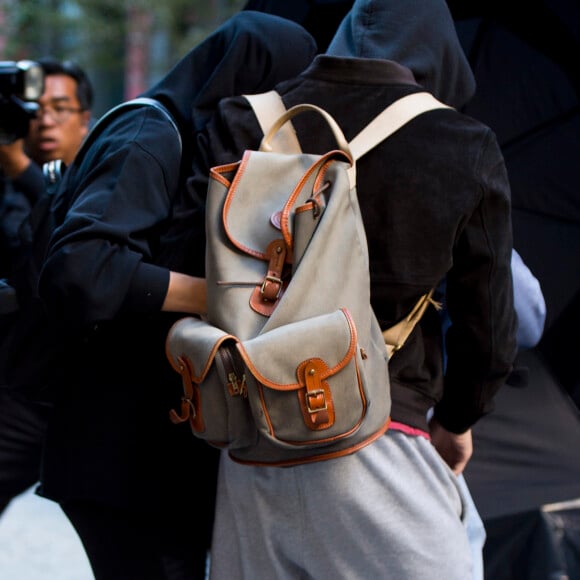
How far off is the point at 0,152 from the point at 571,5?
2.10 m

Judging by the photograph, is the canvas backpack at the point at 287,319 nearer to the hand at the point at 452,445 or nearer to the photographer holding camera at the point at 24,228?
the hand at the point at 452,445

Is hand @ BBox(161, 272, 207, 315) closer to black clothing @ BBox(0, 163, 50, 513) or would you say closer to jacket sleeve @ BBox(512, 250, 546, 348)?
black clothing @ BBox(0, 163, 50, 513)

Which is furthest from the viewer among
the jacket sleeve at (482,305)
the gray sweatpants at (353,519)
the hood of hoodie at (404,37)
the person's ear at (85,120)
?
the person's ear at (85,120)

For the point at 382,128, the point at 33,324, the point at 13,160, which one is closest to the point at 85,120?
the point at 13,160

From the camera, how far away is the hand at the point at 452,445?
2.14m

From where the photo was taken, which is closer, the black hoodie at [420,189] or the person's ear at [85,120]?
the black hoodie at [420,189]

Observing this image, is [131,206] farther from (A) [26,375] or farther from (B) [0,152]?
(B) [0,152]

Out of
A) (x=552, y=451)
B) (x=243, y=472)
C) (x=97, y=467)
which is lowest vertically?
(x=552, y=451)

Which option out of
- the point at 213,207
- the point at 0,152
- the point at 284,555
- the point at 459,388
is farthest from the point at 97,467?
the point at 0,152

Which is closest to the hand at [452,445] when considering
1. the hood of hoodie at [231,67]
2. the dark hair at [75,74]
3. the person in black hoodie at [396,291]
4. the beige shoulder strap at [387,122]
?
the person in black hoodie at [396,291]

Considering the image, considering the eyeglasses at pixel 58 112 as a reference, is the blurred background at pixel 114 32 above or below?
below

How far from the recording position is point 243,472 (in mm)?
1816

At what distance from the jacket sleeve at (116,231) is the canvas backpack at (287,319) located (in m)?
0.12

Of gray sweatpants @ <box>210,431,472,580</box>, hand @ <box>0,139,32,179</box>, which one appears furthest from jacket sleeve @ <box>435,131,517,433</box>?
hand @ <box>0,139,32,179</box>
